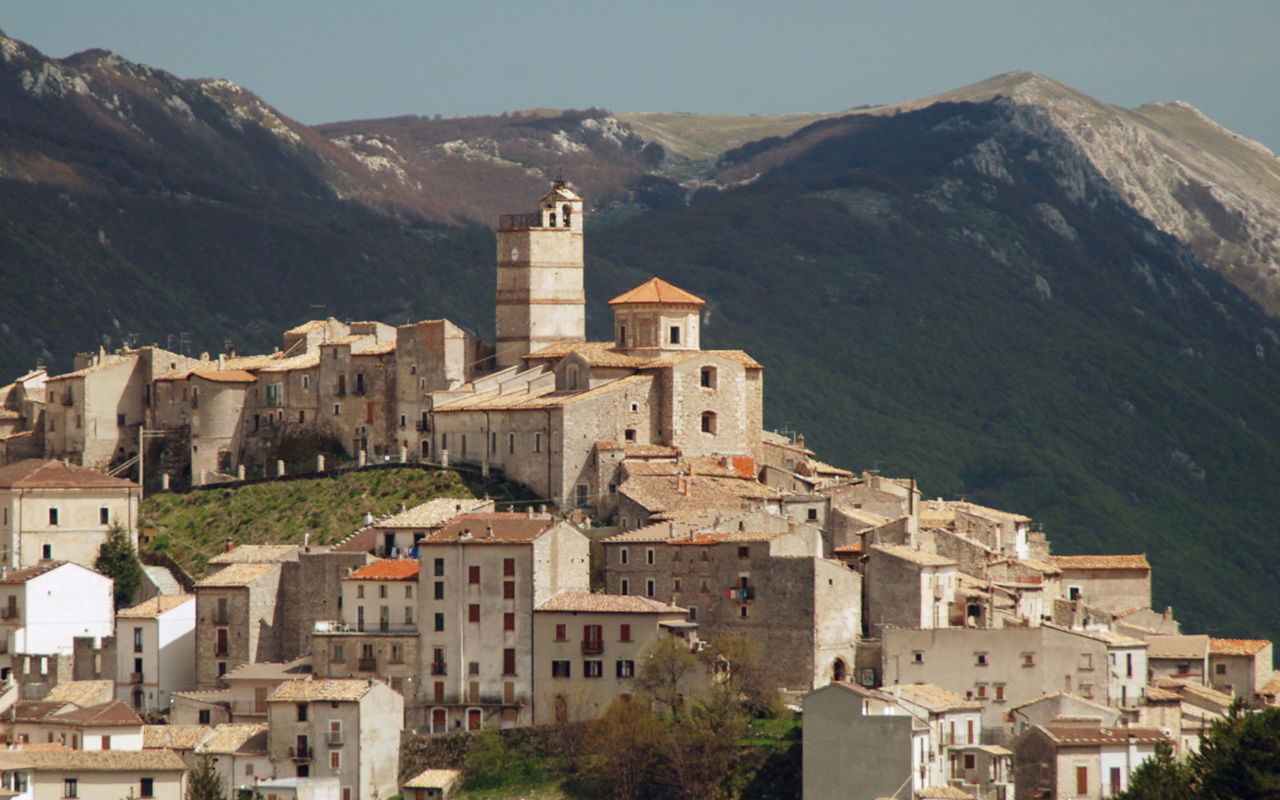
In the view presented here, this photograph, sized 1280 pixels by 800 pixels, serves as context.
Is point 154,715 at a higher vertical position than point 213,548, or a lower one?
lower

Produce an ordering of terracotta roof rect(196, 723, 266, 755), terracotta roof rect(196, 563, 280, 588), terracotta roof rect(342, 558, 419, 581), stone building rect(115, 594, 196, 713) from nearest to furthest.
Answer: terracotta roof rect(196, 723, 266, 755) < terracotta roof rect(342, 558, 419, 581) < terracotta roof rect(196, 563, 280, 588) < stone building rect(115, 594, 196, 713)

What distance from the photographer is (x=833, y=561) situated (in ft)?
276

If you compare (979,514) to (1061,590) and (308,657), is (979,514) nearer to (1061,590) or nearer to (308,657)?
(1061,590)

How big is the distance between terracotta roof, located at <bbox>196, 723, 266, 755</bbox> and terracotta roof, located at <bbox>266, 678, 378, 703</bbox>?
1.83m

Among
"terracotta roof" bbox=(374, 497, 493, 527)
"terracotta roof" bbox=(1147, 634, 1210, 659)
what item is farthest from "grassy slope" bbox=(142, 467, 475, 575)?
"terracotta roof" bbox=(1147, 634, 1210, 659)

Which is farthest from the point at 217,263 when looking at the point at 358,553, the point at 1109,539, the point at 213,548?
the point at 358,553

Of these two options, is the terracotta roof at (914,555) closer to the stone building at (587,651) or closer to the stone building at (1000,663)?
the stone building at (1000,663)

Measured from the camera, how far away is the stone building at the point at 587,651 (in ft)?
272

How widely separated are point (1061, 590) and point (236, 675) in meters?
33.9

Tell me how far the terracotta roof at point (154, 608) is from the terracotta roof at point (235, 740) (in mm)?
7864

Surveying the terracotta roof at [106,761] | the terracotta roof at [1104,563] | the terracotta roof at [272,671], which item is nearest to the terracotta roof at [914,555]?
the terracotta roof at [1104,563]

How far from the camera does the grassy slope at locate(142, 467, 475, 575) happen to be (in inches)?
3880

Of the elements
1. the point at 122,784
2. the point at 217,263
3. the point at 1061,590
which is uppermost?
the point at 217,263

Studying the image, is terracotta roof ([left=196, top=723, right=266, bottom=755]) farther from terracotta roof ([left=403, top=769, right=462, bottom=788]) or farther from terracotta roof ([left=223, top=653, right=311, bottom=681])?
terracotta roof ([left=403, top=769, right=462, bottom=788])
